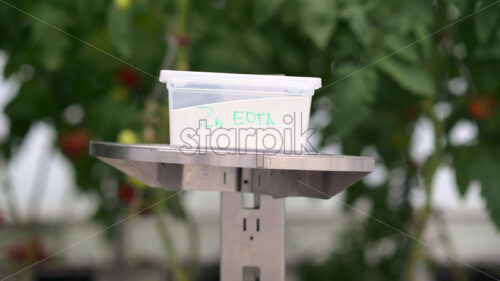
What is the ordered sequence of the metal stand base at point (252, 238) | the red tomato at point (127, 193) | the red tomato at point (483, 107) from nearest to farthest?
the metal stand base at point (252, 238) → the red tomato at point (483, 107) → the red tomato at point (127, 193)

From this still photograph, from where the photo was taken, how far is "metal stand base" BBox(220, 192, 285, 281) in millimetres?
648

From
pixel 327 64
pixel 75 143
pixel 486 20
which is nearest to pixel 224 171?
pixel 486 20

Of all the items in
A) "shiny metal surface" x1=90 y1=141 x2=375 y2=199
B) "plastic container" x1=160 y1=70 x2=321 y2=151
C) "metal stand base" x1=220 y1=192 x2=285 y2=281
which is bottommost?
"metal stand base" x1=220 y1=192 x2=285 y2=281

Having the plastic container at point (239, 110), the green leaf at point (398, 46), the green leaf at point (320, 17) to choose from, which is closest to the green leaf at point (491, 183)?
the green leaf at point (398, 46)

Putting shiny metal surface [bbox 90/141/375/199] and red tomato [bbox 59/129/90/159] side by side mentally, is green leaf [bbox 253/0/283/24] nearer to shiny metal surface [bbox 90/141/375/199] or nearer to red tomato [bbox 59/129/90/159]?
shiny metal surface [bbox 90/141/375/199]

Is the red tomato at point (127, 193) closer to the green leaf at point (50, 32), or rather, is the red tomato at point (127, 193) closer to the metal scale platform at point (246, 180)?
the green leaf at point (50, 32)

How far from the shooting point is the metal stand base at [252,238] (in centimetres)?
65

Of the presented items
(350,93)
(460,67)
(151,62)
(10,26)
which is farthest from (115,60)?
(460,67)

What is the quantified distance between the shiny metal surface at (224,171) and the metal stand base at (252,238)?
4 centimetres

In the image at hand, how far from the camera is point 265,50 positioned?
1170mm

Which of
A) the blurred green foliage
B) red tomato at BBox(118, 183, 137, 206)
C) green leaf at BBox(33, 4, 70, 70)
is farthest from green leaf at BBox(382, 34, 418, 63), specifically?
red tomato at BBox(118, 183, 137, 206)

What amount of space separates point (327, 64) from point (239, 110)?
2.15ft

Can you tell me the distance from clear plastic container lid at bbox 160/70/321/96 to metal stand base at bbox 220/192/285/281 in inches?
5.4

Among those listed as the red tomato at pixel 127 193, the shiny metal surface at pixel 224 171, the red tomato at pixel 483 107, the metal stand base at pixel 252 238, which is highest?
the red tomato at pixel 483 107
